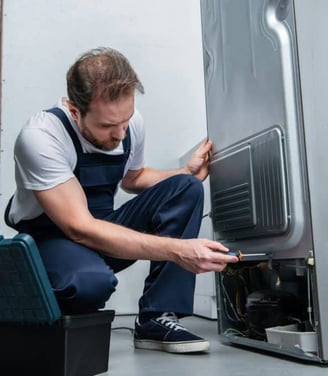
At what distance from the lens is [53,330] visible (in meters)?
1.06

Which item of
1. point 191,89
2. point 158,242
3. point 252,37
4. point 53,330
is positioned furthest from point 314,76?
point 191,89

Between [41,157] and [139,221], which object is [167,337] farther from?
[41,157]

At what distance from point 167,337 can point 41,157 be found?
54 centimetres

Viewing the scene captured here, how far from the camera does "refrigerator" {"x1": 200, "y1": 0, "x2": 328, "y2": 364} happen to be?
3.88ft

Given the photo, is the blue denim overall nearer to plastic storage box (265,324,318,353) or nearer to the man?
the man

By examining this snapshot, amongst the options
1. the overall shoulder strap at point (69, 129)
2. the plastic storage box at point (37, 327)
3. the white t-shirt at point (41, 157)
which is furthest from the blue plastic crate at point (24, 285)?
the overall shoulder strap at point (69, 129)

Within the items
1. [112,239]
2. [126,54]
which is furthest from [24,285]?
[126,54]

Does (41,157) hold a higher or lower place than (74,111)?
lower

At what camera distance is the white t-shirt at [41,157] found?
125 cm

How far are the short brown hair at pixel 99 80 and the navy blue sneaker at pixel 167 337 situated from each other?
0.56 metres

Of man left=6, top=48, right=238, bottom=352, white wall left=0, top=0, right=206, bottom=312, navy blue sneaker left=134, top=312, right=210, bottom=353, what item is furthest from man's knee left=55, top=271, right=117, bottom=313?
white wall left=0, top=0, right=206, bottom=312

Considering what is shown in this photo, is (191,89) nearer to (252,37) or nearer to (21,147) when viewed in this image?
(252,37)

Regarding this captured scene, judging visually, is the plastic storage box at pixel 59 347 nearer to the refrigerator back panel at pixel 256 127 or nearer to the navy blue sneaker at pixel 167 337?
the navy blue sneaker at pixel 167 337

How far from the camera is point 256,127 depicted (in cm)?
137
